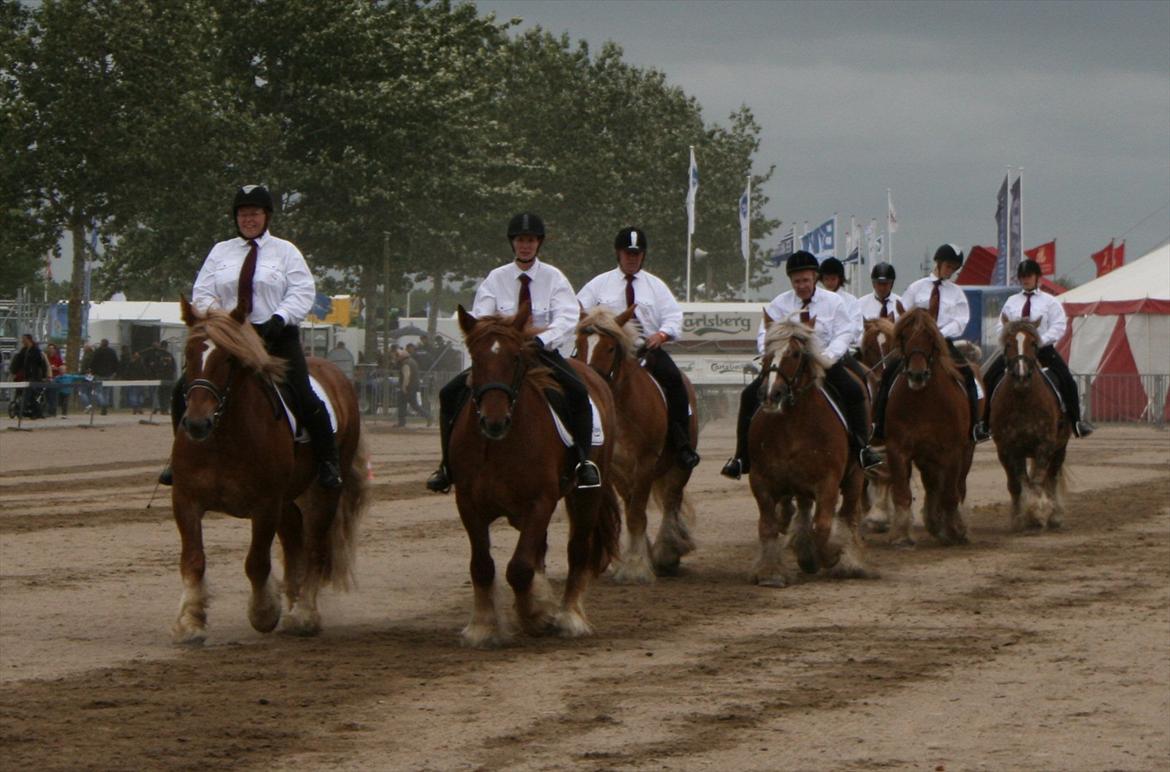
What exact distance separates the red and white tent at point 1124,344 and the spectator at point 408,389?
50.9 feet

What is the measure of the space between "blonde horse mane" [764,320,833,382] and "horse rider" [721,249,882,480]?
19 centimetres

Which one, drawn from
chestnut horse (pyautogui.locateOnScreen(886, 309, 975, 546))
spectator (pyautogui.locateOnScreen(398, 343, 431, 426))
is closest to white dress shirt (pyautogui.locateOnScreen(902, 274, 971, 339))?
chestnut horse (pyautogui.locateOnScreen(886, 309, 975, 546))

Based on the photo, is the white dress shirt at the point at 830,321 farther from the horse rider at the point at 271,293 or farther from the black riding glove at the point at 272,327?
the black riding glove at the point at 272,327

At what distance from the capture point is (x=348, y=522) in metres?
12.3

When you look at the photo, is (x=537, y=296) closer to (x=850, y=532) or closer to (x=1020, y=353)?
(x=850, y=532)

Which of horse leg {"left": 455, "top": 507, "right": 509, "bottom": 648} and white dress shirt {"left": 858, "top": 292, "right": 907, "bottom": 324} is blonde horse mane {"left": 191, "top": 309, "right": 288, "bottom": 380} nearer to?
horse leg {"left": 455, "top": 507, "right": 509, "bottom": 648}

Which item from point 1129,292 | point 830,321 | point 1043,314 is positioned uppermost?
point 1129,292

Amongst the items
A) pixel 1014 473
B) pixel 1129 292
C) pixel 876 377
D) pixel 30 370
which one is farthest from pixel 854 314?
pixel 1129 292

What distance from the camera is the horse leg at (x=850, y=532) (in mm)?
14766

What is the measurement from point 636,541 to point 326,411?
3.42m

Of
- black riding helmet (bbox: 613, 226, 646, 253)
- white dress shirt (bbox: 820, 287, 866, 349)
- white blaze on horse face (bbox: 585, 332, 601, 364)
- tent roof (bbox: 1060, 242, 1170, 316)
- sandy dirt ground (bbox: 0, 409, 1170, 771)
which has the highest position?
tent roof (bbox: 1060, 242, 1170, 316)

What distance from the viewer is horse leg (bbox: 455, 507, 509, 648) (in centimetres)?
1084

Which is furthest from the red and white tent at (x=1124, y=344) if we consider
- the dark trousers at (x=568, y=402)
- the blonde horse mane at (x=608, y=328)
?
the dark trousers at (x=568, y=402)

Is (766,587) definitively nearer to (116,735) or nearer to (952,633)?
(952,633)
